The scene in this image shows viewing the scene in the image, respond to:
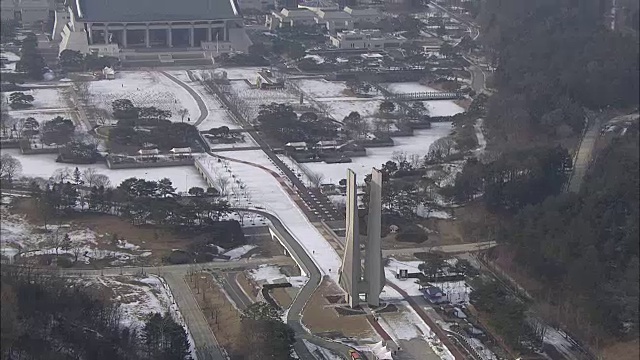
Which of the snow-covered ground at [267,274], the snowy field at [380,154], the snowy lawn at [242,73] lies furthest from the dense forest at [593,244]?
the snowy lawn at [242,73]

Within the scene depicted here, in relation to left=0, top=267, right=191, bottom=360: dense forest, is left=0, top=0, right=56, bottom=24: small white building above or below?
above

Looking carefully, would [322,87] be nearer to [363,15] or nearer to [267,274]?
[363,15]

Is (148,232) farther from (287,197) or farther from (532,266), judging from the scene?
(532,266)

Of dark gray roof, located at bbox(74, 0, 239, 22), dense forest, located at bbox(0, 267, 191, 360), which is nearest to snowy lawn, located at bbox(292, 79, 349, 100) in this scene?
dark gray roof, located at bbox(74, 0, 239, 22)

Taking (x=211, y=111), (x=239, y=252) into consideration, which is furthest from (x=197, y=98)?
(x=239, y=252)

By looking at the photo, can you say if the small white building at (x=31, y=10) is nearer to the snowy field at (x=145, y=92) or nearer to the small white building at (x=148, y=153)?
the snowy field at (x=145, y=92)

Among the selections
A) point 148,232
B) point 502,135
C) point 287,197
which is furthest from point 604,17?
point 148,232

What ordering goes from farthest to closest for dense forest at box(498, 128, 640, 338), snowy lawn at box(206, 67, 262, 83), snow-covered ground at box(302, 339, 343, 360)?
snowy lawn at box(206, 67, 262, 83), dense forest at box(498, 128, 640, 338), snow-covered ground at box(302, 339, 343, 360)

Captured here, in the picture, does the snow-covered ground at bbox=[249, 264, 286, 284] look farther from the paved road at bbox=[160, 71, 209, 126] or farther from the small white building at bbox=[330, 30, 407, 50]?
the small white building at bbox=[330, 30, 407, 50]
